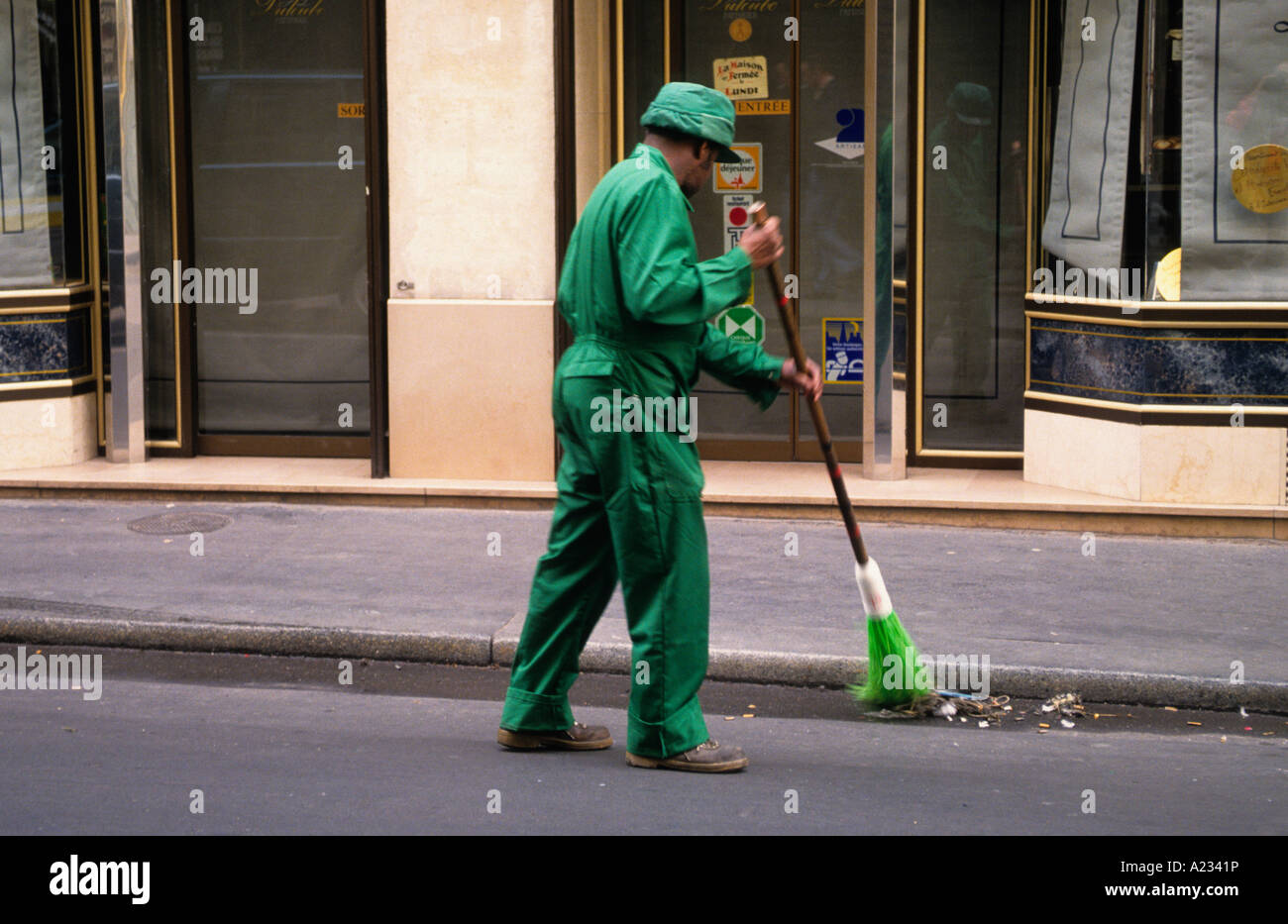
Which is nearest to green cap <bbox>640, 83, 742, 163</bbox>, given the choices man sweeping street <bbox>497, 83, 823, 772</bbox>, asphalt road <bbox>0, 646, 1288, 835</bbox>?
man sweeping street <bbox>497, 83, 823, 772</bbox>

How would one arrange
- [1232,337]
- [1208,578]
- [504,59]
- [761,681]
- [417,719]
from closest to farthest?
[417,719] → [761,681] → [1208,578] → [1232,337] → [504,59]

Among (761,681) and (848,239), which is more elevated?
(848,239)

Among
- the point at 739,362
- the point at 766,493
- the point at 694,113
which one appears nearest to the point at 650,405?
the point at 739,362

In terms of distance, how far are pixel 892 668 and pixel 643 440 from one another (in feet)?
4.82

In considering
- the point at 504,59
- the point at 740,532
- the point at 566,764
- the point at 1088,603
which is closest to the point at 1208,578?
the point at 1088,603

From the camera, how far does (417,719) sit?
19.8 feet

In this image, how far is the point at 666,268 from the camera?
4.88 m

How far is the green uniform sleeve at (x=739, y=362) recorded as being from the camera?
17.3 feet

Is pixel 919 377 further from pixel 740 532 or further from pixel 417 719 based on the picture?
pixel 417 719

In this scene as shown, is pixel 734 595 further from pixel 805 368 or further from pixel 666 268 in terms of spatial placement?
pixel 666 268

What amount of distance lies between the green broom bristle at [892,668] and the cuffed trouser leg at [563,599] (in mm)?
1033

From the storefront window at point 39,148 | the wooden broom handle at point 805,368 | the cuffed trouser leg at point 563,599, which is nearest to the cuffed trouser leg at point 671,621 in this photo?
Answer: the cuffed trouser leg at point 563,599
